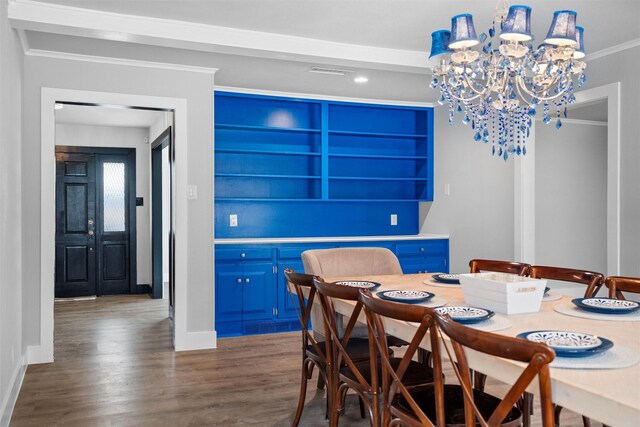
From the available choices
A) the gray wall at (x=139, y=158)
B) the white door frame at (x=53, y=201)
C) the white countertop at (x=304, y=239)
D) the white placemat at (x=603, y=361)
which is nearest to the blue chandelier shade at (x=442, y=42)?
the white placemat at (x=603, y=361)

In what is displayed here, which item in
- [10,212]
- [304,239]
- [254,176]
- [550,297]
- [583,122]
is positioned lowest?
[550,297]

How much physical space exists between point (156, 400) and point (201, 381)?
1.31 ft

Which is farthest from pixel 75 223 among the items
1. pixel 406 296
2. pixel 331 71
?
pixel 406 296

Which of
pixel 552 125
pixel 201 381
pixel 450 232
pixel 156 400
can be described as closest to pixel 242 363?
pixel 201 381

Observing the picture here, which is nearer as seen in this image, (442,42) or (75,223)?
(442,42)

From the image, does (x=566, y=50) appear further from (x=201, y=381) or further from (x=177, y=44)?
(x=201, y=381)

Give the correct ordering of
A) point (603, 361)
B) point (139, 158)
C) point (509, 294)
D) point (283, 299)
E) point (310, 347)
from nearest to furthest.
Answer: point (603, 361) → point (509, 294) → point (310, 347) → point (283, 299) → point (139, 158)

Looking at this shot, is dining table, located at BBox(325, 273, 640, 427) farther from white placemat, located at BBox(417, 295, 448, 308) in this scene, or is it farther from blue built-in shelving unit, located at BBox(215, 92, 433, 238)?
blue built-in shelving unit, located at BBox(215, 92, 433, 238)

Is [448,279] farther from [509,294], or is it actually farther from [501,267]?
[509,294]

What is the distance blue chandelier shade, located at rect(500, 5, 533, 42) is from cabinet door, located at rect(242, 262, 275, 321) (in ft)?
10.3

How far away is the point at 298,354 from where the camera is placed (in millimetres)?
4320

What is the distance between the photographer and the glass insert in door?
752 centimetres

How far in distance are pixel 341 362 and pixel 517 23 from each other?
179 cm

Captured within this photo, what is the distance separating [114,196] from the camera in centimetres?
755
